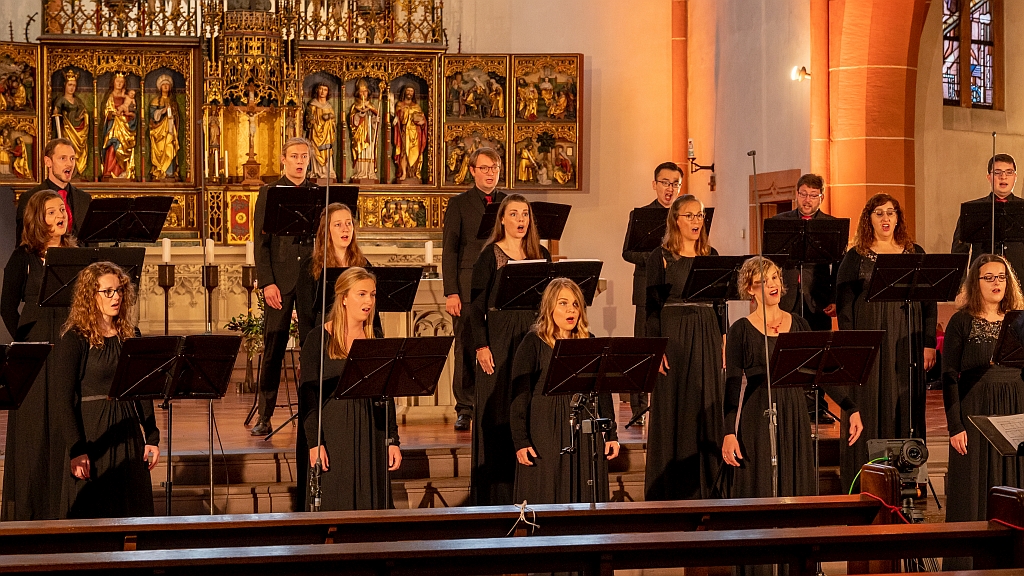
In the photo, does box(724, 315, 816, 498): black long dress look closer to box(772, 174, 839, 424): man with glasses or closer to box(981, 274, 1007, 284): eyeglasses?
box(981, 274, 1007, 284): eyeglasses

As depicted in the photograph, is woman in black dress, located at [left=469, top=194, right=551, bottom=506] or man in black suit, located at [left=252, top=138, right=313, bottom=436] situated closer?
woman in black dress, located at [left=469, top=194, right=551, bottom=506]

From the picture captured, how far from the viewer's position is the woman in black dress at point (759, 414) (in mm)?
5750

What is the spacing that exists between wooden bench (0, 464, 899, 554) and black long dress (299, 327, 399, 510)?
1.55 m

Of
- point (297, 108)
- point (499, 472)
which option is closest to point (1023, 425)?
point (499, 472)

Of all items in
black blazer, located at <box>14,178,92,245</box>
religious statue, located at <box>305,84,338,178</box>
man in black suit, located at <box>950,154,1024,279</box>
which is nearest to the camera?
black blazer, located at <box>14,178,92,245</box>

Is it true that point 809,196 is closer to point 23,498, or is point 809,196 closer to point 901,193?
point 901,193

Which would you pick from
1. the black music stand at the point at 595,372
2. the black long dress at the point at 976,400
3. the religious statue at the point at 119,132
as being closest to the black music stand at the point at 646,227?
A: the black long dress at the point at 976,400

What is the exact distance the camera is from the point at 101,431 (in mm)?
5496

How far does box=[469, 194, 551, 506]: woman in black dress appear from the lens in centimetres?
625

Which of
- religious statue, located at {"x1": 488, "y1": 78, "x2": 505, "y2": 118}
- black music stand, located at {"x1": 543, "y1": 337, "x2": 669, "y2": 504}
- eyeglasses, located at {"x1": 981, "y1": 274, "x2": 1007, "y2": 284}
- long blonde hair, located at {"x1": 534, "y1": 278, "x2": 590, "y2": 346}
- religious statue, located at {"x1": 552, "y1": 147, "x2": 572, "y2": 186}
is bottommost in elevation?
black music stand, located at {"x1": 543, "y1": 337, "x2": 669, "y2": 504}

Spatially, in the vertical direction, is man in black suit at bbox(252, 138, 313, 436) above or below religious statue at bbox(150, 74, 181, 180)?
below

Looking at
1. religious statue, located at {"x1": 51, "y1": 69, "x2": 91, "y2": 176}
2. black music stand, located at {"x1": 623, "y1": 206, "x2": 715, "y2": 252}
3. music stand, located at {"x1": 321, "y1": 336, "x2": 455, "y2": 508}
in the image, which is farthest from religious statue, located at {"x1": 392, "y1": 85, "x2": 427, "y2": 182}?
music stand, located at {"x1": 321, "y1": 336, "x2": 455, "y2": 508}

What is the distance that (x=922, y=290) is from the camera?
648cm

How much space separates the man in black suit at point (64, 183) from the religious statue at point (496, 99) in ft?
18.0
